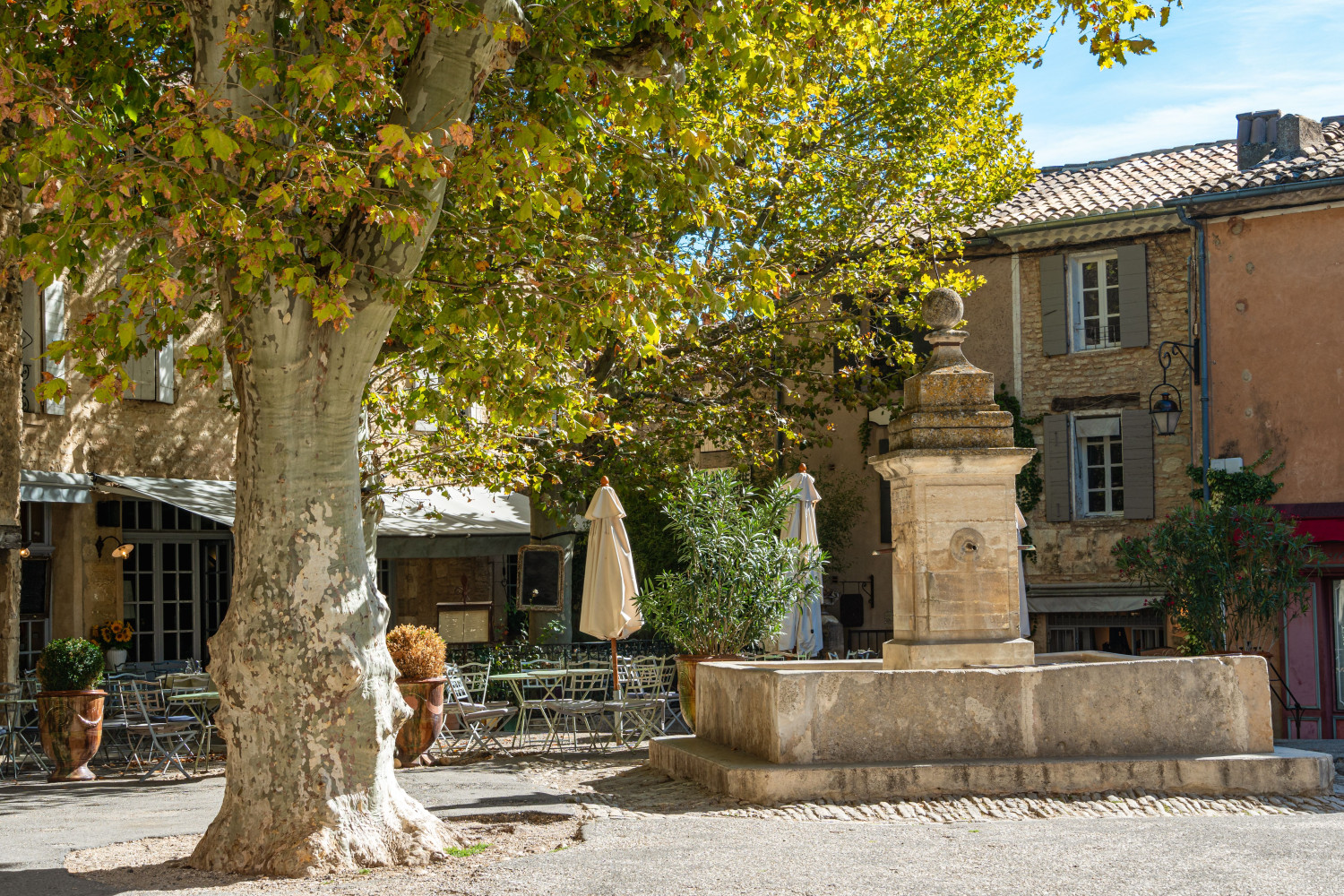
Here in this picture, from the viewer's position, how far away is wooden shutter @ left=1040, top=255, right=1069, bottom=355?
2056 centimetres

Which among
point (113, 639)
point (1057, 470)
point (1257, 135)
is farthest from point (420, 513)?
point (1257, 135)

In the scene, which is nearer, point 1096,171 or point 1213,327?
point 1213,327

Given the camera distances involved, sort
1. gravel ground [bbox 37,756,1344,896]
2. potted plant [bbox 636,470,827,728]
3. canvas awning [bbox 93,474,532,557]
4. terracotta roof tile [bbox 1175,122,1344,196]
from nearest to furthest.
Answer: gravel ground [bbox 37,756,1344,896], potted plant [bbox 636,470,827,728], canvas awning [bbox 93,474,532,557], terracotta roof tile [bbox 1175,122,1344,196]

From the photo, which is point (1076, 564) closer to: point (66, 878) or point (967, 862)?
point (967, 862)

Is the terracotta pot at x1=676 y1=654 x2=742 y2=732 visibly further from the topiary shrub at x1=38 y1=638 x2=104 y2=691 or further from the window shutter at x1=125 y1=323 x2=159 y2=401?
the window shutter at x1=125 y1=323 x2=159 y2=401

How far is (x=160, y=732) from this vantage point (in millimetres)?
11484

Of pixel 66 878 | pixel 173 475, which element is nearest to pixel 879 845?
pixel 66 878

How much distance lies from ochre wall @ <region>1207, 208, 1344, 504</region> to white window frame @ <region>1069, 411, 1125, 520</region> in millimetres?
2485

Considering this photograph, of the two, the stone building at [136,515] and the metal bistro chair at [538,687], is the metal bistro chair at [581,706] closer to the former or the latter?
the metal bistro chair at [538,687]

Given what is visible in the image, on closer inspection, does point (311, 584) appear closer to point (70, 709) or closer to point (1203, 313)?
point (70, 709)

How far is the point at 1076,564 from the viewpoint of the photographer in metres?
20.3

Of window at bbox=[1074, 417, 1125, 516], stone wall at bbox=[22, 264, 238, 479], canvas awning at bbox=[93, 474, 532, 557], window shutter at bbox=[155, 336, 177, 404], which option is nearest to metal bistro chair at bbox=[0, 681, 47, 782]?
canvas awning at bbox=[93, 474, 532, 557]

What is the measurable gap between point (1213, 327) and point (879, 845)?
13.1 m

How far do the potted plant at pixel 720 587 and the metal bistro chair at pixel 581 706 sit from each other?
0.85 metres
